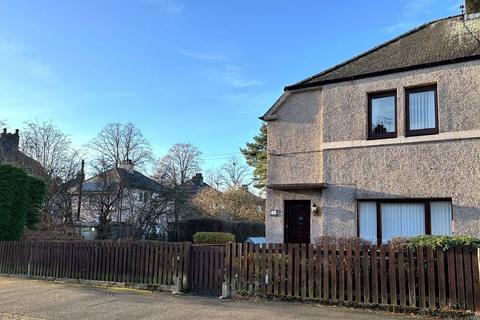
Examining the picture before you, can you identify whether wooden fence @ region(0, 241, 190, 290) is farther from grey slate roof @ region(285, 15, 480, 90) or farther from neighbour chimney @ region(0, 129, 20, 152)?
neighbour chimney @ region(0, 129, 20, 152)

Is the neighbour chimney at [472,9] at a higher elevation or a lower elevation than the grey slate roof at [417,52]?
higher

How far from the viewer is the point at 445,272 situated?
8680mm

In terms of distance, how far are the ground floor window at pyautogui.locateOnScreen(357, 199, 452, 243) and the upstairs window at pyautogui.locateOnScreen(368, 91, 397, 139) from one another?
213 centimetres

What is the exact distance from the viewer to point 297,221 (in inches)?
605

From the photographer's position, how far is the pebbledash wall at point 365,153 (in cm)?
1252

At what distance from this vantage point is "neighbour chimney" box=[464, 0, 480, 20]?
48.8ft

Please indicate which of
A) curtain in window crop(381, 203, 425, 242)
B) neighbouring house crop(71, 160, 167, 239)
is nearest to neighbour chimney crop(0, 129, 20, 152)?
neighbouring house crop(71, 160, 167, 239)

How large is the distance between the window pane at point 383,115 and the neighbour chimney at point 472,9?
161 inches

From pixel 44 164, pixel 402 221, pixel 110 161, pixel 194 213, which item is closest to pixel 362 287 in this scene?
pixel 402 221

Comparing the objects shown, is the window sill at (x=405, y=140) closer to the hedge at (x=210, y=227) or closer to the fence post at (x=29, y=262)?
the fence post at (x=29, y=262)

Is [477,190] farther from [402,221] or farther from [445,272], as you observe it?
[445,272]

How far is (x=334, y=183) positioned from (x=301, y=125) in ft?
8.02

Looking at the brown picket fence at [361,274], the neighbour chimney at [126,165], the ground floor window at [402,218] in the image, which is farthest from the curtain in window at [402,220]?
the neighbour chimney at [126,165]

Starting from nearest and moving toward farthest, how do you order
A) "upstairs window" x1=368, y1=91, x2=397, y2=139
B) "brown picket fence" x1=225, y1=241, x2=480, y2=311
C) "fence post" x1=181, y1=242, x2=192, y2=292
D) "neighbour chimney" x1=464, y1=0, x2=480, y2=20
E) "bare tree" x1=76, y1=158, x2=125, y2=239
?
"brown picket fence" x1=225, y1=241, x2=480, y2=311
"fence post" x1=181, y1=242, x2=192, y2=292
"upstairs window" x1=368, y1=91, x2=397, y2=139
"neighbour chimney" x1=464, y1=0, x2=480, y2=20
"bare tree" x1=76, y1=158, x2=125, y2=239
